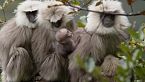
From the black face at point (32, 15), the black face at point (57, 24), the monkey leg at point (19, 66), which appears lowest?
the monkey leg at point (19, 66)

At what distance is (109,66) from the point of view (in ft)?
12.1

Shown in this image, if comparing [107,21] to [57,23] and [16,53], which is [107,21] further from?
[16,53]

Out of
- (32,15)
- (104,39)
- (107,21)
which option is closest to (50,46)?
(32,15)

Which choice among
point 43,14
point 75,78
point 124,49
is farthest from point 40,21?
point 124,49

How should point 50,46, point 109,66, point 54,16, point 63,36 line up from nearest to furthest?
point 109,66 < point 63,36 < point 54,16 < point 50,46

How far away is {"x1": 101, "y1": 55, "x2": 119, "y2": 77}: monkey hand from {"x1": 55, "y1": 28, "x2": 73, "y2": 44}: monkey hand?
410 mm

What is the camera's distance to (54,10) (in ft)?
13.4

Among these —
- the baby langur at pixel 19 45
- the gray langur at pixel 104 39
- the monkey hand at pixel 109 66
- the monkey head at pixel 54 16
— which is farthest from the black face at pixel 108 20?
the baby langur at pixel 19 45

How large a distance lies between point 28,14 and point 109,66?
4.09 ft

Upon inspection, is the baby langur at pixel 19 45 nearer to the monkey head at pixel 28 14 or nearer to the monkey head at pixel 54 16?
the monkey head at pixel 28 14

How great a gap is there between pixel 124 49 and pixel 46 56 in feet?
10.1

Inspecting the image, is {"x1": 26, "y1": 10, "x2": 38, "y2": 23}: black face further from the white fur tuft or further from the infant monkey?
the infant monkey

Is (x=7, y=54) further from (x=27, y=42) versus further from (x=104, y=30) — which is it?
(x=104, y=30)

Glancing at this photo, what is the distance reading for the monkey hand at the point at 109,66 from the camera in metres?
3.66
